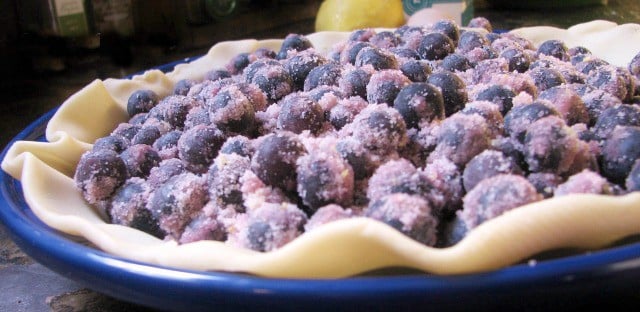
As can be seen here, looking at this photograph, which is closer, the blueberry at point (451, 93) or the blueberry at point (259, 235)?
the blueberry at point (259, 235)

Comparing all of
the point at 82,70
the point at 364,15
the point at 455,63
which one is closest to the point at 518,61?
the point at 455,63

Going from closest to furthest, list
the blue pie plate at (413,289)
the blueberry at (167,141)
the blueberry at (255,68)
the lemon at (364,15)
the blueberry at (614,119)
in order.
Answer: the blue pie plate at (413,289)
the blueberry at (614,119)
the blueberry at (167,141)
the blueberry at (255,68)
the lemon at (364,15)

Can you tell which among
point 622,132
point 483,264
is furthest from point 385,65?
point 483,264

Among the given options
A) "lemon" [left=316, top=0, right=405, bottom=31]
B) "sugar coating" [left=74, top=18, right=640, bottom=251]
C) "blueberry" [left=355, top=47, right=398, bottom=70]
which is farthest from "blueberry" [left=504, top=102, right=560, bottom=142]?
"lemon" [left=316, top=0, right=405, bottom=31]

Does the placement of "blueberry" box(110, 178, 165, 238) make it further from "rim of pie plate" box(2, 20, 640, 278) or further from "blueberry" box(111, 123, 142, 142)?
"blueberry" box(111, 123, 142, 142)

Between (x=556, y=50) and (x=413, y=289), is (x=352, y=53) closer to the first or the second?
(x=556, y=50)

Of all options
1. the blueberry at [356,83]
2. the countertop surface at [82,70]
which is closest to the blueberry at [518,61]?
the blueberry at [356,83]

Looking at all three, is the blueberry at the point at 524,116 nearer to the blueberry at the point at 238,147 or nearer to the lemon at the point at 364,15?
the blueberry at the point at 238,147
